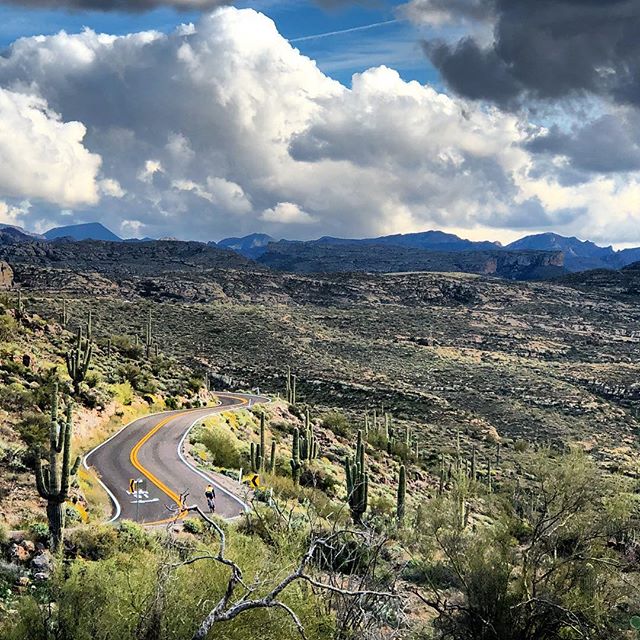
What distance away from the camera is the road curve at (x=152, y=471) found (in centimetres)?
1989

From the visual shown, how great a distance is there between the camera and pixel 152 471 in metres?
24.8

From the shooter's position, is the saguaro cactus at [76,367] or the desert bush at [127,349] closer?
the saguaro cactus at [76,367]

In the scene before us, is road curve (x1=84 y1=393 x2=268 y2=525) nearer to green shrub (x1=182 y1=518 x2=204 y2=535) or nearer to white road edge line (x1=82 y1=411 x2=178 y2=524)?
white road edge line (x1=82 y1=411 x2=178 y2=524)

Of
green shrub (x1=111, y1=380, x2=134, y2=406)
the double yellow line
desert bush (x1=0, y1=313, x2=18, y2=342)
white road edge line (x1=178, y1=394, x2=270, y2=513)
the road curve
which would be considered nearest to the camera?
the road curve

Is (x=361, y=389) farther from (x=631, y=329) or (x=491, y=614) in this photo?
(x=631, y=329)

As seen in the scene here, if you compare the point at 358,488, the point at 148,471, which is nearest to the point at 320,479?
the point at 358,488

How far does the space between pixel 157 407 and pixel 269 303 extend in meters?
96.4

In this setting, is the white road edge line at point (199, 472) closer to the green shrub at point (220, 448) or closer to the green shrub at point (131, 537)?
the green shrub at point (220, 448)

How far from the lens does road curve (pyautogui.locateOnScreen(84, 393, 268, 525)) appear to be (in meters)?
19.9

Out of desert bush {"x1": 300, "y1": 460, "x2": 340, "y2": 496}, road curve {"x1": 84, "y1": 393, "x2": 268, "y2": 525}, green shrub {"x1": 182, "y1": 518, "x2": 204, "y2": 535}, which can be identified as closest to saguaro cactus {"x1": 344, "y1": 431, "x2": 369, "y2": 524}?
road curve {"x1": 84, "y1": 393, "x2": 268, "y2": 525}

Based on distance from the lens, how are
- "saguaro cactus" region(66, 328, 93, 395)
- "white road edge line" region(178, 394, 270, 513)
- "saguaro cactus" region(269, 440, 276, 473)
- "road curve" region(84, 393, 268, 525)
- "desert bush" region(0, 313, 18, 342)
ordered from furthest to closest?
1. "desert bush" region(0, 313, 18, 342)
2. "saguaro cactus" region(66, 328, 93, 395)
3. "saguaro cactus" region(269, 440, 276, 473)
4. "white road edge line" region(178, 394, 270, 513)
5. "road curve" region(84, 393, 268, 525)

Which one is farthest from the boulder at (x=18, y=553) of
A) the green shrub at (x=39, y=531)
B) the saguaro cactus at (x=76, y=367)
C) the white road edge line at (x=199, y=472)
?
the saguaro cactus at (x=76, y=367)

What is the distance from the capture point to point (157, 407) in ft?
129

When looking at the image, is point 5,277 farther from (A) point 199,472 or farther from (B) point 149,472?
(A) point 199,472
